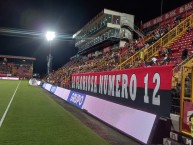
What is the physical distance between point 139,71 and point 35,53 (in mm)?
106862

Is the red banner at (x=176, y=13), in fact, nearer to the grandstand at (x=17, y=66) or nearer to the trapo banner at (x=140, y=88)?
the trapo banner at (x=140, y=88)

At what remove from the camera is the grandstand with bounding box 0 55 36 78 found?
107m

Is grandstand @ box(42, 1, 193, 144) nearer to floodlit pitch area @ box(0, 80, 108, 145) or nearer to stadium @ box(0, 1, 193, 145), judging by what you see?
stadium @ box(0, 1, 193, 145)

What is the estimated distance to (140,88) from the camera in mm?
10555

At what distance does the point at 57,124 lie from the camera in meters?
12.0

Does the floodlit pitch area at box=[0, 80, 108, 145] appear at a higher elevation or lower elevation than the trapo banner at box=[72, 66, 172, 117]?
lower

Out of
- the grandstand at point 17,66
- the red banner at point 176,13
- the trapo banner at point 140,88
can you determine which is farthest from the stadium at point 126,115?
the grandstand at point 17,66

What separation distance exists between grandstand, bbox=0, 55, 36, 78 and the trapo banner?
3722 inches

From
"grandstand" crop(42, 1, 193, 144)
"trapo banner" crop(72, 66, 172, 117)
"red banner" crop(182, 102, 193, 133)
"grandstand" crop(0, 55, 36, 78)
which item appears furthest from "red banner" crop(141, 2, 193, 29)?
"grandstand" crop(0, 55, 36, 78)

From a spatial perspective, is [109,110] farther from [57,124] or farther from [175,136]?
[175,136]

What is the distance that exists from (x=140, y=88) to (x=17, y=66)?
10569 cm

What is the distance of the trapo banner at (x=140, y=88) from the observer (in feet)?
28.2

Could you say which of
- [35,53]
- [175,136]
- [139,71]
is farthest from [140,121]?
[35,53]

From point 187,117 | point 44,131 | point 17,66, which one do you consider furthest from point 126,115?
point 17,66
